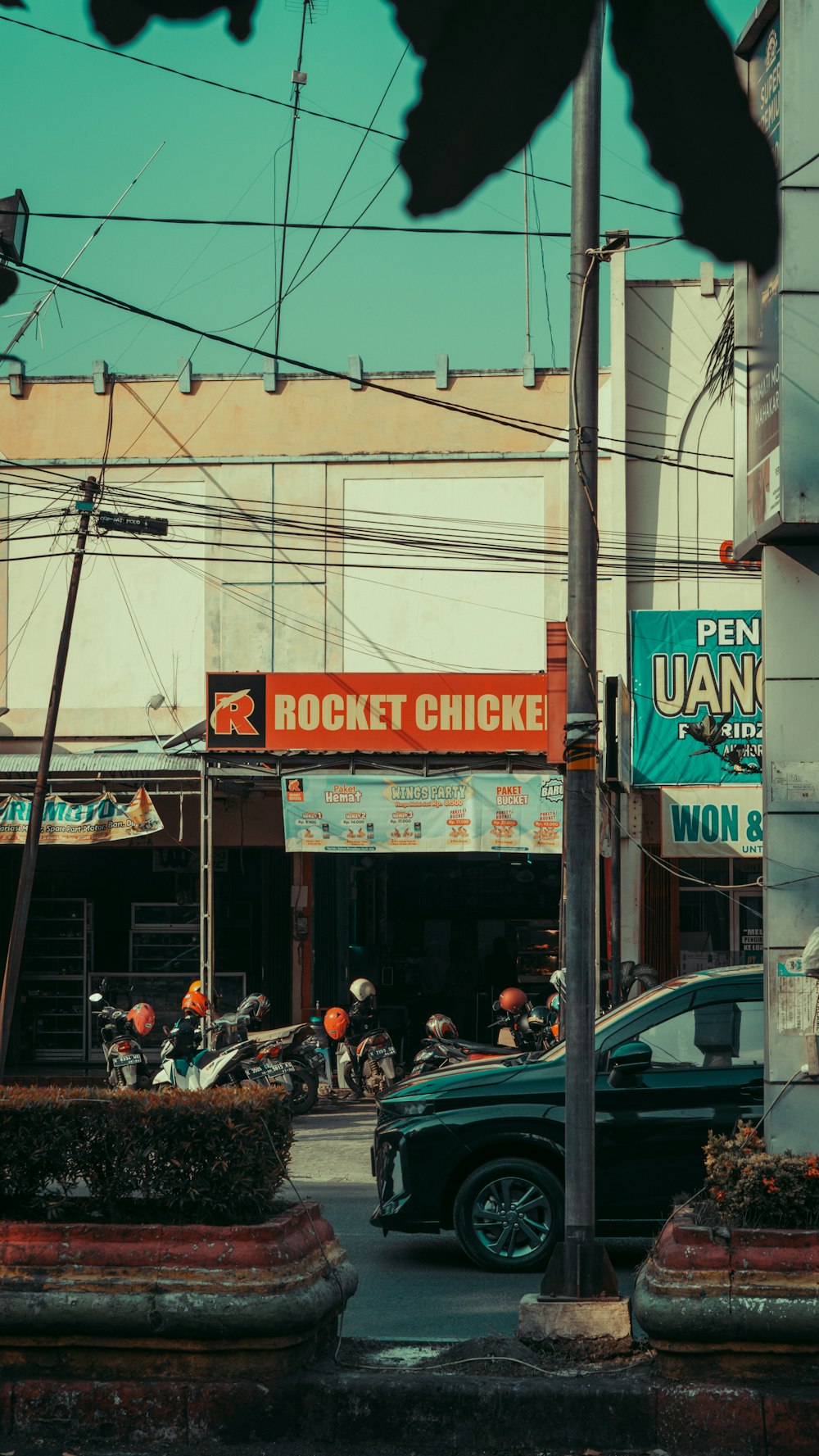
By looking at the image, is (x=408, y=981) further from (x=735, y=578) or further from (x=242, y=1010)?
(x=735, y=578)

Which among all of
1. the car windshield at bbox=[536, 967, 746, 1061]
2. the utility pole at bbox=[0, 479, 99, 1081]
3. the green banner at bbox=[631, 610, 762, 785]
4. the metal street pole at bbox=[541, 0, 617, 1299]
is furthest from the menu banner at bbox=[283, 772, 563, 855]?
the metal street pole at bbox=[541, 0, 617, 1299]

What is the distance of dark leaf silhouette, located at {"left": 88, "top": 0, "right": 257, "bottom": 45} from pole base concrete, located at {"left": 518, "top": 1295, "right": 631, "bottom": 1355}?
5.29 meters

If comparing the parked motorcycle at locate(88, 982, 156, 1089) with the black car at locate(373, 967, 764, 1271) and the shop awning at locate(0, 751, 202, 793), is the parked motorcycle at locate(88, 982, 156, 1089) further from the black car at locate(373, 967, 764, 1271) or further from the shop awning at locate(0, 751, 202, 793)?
the black car at locate(373, 967, 764, 1271)

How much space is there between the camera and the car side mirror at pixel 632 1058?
8.22 m

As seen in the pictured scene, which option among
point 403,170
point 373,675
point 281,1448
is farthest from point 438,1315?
point 373,675

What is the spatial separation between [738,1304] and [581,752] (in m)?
2.46

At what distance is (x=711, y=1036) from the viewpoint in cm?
860

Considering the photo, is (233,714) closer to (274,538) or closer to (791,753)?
(274,538)

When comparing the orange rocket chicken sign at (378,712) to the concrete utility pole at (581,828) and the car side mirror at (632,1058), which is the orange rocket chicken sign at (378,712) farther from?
the concrete utility pole at (581,828)

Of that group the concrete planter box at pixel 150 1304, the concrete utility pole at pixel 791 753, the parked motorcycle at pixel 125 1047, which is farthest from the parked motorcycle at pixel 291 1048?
the concrete planter box at pixel 150 1304

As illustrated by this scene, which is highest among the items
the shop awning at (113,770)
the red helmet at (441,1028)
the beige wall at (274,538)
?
the beige wall at (274,538)

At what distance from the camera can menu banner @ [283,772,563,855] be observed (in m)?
15.7

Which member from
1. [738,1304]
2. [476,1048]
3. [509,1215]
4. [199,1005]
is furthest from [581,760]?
[199,1005]

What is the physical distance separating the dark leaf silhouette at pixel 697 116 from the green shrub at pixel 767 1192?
4814 mm
